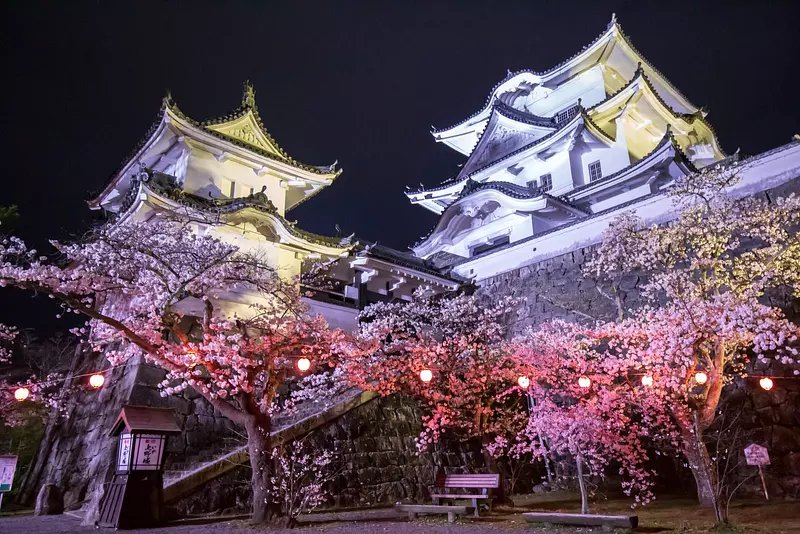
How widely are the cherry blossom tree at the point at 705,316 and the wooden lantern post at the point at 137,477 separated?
33.1ft

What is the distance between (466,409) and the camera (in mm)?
14539

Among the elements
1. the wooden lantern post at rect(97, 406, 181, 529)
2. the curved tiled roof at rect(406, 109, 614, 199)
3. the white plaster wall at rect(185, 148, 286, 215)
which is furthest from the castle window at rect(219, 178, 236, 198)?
the curved tiled roof at rect(406, 109, 614, 199)

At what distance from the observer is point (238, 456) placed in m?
11.5

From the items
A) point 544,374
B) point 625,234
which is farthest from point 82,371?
point 625,234

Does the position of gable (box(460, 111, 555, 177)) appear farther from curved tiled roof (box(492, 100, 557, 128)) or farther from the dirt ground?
the dirt ground

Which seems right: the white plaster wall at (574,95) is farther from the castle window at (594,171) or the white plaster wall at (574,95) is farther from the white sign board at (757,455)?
the white sign board at (757,455)

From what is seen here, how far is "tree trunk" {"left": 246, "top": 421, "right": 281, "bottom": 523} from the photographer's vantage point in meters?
9.12

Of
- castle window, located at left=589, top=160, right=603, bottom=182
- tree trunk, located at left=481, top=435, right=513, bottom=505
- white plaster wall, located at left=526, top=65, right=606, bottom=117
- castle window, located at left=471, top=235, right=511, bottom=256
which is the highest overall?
white plaster wall, located at left=526, top=65, right=606, bottom=117

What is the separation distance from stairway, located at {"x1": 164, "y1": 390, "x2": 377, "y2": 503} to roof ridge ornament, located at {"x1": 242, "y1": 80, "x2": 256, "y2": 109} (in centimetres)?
1419

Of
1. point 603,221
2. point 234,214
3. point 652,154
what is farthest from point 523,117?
point 234,214

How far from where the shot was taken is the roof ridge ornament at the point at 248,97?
21.8 meters

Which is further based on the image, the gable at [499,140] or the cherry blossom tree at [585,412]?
the gable at [499,140]

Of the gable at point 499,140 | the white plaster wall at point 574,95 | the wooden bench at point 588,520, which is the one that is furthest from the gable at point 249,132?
the white plaster wall at point 574,95

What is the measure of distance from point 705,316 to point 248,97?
65.2 ft
